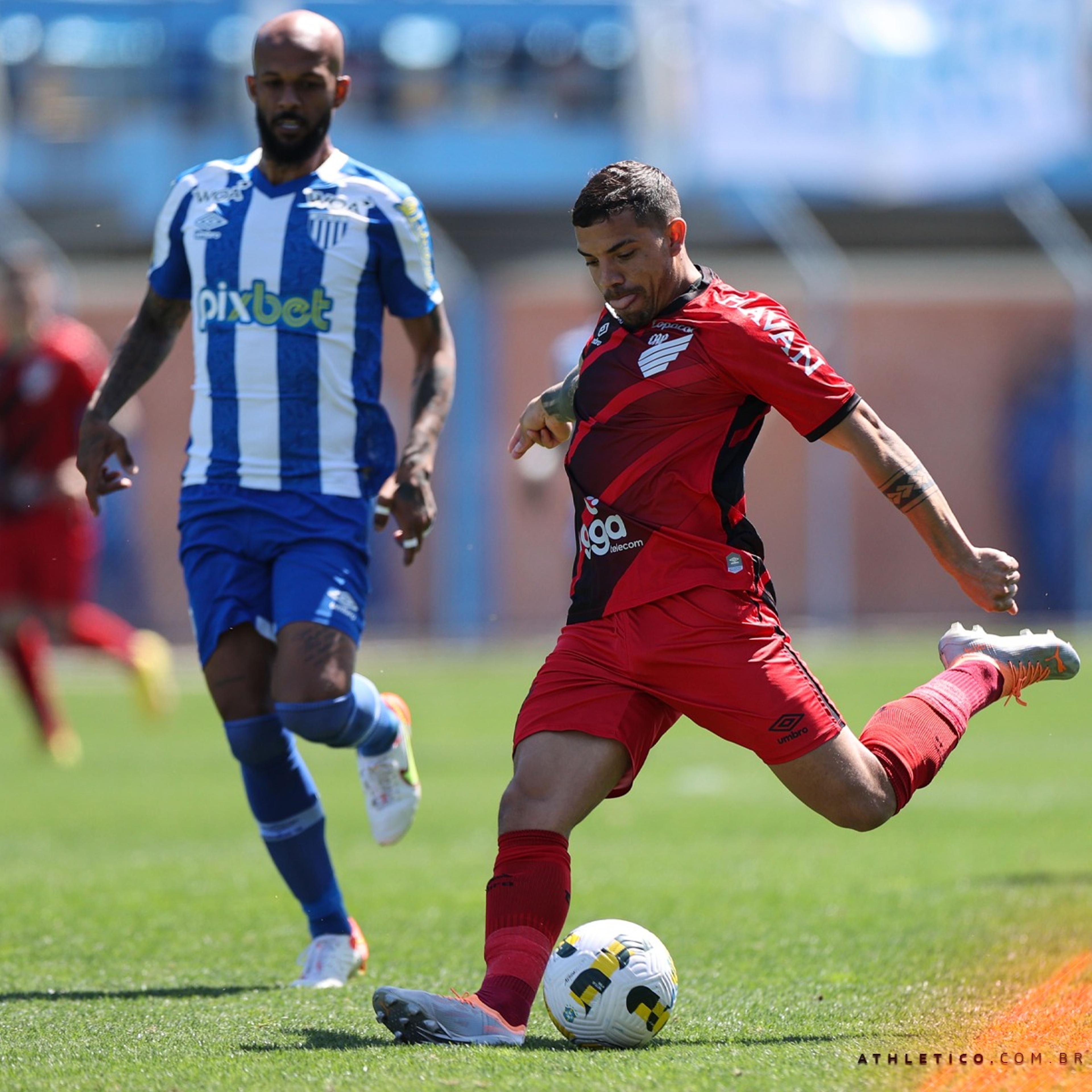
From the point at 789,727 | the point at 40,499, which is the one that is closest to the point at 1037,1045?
the point at 789,727

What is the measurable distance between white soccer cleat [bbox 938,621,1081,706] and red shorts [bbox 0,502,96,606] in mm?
7076

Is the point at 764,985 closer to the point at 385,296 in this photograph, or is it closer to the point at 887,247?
the point at 385,296

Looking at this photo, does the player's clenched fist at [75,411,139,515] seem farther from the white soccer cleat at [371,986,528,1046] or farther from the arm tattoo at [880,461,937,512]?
the arm tattoo at [880,461,937,512]

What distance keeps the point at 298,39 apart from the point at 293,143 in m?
0.27

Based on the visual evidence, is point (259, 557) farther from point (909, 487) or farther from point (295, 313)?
point (909, 487)

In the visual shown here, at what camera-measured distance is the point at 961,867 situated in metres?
6.98

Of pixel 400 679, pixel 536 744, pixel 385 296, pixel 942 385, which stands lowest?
pixel 400 679

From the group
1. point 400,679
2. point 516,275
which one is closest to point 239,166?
point 400,679

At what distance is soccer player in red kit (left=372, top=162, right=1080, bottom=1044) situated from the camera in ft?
13.4

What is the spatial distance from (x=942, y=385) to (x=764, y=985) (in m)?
17.8

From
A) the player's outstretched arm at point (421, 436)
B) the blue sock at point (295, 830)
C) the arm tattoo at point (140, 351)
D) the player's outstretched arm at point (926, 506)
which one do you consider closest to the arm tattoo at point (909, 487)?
the player's outstretched arm at point (926, 506)

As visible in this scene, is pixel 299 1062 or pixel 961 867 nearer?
pixel 299 1062

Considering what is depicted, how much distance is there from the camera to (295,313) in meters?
5.00

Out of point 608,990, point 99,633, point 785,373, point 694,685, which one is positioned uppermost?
point 785,373
